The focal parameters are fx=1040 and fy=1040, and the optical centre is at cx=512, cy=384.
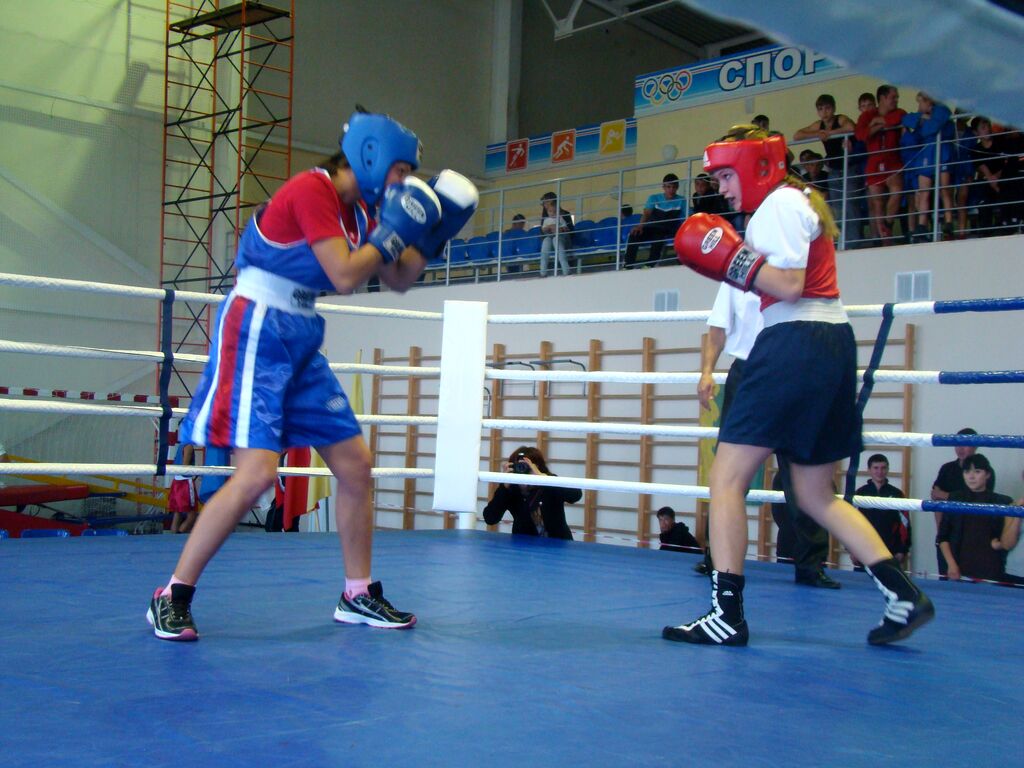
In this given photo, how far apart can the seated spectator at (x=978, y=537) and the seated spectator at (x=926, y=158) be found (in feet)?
7.17

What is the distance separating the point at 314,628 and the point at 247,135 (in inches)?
457

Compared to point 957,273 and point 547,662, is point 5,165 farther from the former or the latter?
point 547,662

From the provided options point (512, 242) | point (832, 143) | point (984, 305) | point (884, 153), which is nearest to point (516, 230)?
point (512, 242)

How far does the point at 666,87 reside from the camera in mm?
12461

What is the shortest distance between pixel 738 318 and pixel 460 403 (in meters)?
1.23

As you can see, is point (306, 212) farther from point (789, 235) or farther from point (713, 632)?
point (713, 632)

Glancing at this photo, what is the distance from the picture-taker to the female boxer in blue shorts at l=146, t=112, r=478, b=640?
222 cm

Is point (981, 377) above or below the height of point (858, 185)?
below

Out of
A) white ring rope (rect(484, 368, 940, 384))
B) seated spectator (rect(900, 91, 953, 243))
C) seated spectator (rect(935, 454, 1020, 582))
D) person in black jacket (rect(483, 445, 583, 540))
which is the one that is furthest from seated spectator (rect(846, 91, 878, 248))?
white ring rope (rect(484, 368, 940, 384))

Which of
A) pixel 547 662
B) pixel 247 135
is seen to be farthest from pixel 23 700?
pixel 247 135

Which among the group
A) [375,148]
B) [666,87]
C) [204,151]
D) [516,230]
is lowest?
[375,148]

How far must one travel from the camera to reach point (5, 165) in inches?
450

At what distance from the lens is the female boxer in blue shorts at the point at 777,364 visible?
2.29 m

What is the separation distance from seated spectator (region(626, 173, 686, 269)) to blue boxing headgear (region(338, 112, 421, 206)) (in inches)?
265
